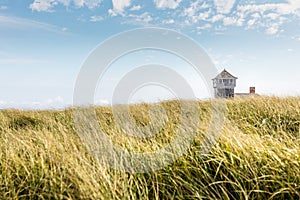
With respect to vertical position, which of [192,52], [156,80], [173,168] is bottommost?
[173,168]

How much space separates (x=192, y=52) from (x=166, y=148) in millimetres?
2215

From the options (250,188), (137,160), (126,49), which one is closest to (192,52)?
(126,49)

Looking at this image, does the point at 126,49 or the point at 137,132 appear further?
the point at 126,49

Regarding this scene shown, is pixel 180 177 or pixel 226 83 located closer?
pixel 180 177

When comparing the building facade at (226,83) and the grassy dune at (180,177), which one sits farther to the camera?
the building facade at (226,83)

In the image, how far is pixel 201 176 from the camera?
8.43 feet

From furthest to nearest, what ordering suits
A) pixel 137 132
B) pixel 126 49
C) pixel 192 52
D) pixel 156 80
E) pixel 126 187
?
1. pixel 156 80
2. pixel 126 49
3. pixel 192 52
4. pixel 137 132
5. pixel 126 187

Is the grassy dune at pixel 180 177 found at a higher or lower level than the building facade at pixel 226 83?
lower

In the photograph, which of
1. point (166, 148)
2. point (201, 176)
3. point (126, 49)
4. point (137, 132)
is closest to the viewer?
point (201, 176)

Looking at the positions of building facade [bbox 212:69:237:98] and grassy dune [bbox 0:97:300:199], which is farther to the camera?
building facade [bbox 212:69:237:98]

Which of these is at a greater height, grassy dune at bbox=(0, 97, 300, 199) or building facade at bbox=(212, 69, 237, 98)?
building facade at bbox=(212, 69, 237, 98)

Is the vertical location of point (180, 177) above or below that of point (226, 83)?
below

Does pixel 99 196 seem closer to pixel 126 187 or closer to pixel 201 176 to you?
pixel 126 187

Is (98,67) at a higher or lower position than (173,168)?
higher
